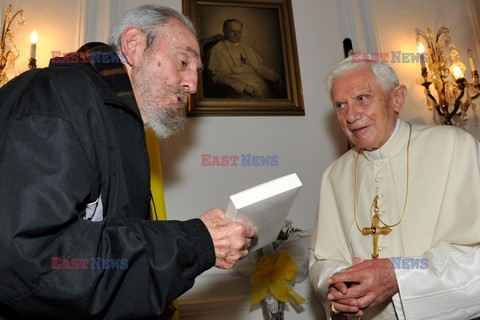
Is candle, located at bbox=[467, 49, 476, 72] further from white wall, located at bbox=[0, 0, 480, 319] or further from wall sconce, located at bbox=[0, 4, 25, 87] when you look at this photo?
wall sconce, located at bbox=[0, 4, 25, 87]

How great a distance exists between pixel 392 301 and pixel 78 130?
1671 millimetres

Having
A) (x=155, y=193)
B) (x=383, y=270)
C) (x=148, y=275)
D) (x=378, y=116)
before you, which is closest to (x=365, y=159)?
(x=378, y=116)

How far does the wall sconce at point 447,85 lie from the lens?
4070 mm

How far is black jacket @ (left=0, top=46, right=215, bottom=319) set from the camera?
1.18 m

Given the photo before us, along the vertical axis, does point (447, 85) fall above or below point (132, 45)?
above

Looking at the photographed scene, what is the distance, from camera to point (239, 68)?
Result: 3918 mm

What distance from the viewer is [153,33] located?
222 cm

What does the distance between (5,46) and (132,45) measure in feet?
6.12

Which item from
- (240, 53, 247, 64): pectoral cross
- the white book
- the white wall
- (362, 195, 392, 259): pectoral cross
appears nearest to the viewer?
the white book

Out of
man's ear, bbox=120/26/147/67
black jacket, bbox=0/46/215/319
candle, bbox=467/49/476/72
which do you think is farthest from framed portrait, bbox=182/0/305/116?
black jacket, bbox=0/46/215/319

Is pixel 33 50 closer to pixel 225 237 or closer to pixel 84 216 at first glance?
pixel 84 216

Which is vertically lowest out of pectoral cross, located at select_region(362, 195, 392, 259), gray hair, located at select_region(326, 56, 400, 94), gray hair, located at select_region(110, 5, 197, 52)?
pectoral cross, located at select_region(362, 195, 392, 259)

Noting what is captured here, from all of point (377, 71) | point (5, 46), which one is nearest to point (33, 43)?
point (5, 46)

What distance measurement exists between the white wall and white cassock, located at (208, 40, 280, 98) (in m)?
0.31
